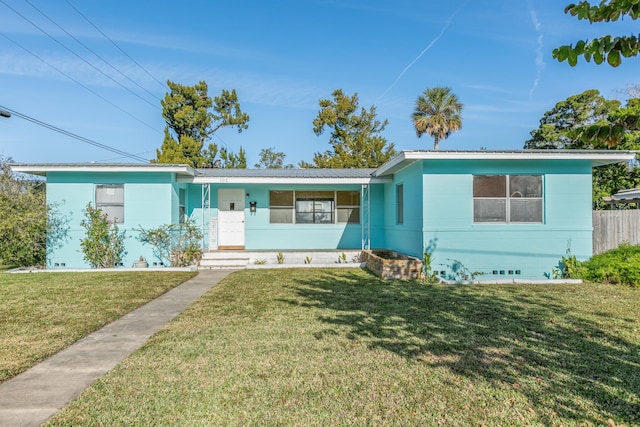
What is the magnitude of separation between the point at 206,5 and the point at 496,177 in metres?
12.9

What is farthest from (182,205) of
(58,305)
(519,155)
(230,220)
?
(519,155)

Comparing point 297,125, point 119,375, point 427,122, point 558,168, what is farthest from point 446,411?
point 297,125

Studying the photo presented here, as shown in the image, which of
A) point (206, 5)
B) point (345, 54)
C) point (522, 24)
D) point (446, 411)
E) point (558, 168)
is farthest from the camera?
point (345, 54)

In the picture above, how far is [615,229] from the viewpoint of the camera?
10.5 meters

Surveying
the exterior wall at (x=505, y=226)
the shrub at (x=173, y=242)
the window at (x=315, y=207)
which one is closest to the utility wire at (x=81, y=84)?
the shrub at (x=173, y=242)

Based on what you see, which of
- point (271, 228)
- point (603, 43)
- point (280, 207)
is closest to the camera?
point (603, 43)

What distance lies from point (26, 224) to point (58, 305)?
5.86 metres

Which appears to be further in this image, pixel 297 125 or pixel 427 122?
pixel 297 125

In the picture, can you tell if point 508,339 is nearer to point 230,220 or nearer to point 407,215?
point 407,215

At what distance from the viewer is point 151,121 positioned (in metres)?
26.0

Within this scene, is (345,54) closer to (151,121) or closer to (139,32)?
(139,32)

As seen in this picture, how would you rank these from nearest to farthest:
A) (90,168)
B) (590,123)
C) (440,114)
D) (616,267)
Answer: (616,267) < (90,168) < (590,123) < (440,114)

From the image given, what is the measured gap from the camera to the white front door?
14.0m

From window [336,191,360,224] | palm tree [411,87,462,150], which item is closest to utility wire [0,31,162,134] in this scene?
window [336,191,360,224]
